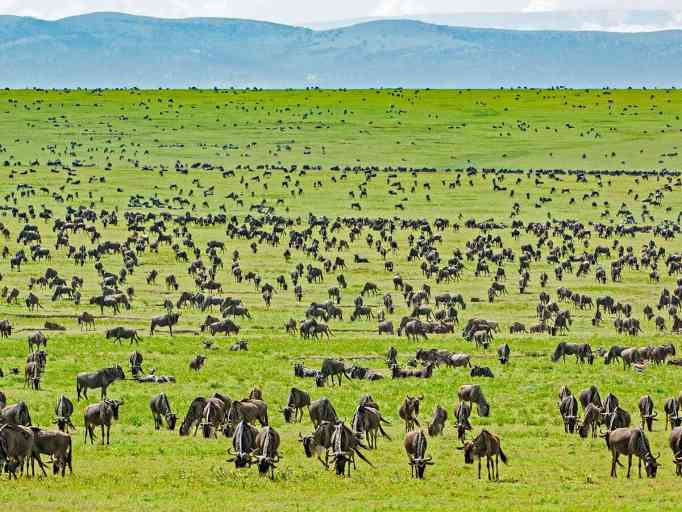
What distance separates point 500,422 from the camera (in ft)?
102

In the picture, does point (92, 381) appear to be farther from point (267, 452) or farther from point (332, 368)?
point (267, 452)

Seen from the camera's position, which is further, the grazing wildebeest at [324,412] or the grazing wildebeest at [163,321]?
the grazing wildebeest at [163,321]

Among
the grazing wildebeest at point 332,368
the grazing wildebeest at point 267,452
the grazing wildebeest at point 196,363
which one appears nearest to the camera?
the grazing wildebeest at point 267,452

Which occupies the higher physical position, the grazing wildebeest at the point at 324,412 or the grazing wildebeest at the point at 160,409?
the grazing wildebeest at the point at 324,412

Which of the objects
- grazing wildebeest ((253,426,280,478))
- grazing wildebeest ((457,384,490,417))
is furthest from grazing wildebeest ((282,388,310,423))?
grazing wildebeest ((253,426,280,478))

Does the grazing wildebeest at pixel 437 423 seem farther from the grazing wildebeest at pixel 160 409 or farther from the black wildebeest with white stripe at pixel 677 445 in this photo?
the grazing wildebeest at pixel 160 409

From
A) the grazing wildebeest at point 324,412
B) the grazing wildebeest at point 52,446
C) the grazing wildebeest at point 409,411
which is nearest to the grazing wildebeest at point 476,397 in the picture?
the grazing wildebeest at point 409,411

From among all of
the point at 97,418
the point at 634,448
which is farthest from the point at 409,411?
the point at 97,418

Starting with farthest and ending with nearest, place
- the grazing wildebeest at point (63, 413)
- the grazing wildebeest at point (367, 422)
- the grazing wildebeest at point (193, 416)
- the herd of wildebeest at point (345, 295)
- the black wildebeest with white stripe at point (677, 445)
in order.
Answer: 1. the grazing wildebeest at point (193, 416)
2. the grazing wildebeest at point (63, 413)
3. the grazing wildebeest at point (367, 422)
4. the herd of wildebeest at point (345, 295)
5. the black wildebeest with white stripe at point (677, 445)

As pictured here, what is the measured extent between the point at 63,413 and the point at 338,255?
43149mm

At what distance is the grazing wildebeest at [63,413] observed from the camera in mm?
28047

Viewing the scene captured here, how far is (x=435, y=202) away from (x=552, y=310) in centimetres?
4869

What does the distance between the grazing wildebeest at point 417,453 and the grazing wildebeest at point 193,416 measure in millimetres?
5754

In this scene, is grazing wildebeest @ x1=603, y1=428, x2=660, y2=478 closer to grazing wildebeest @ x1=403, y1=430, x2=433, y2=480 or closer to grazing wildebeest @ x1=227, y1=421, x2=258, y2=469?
grazing wildebeest @ x1=403, y1=430, x2=433, y2=480
